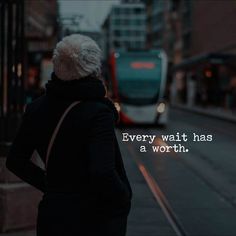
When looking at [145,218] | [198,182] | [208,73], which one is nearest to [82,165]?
[145,218]

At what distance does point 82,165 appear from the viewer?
3191 mm

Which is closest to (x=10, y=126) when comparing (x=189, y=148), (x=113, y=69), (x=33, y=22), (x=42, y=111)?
(x=42, y=111)

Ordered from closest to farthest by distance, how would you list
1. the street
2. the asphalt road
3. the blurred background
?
the blurred background < the street < the asphalt road

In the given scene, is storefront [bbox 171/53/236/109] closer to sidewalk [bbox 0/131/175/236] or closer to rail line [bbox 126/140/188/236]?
rail line [bbox 126/140/188/236]

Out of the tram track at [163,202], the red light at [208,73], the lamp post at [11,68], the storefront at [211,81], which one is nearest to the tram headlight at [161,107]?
the tram track at [163,202]

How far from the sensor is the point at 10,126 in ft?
25.2

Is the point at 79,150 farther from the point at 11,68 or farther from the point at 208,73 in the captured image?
the point at 208,73

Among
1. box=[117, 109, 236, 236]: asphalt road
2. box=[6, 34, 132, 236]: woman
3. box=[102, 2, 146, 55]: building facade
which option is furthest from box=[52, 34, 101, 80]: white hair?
box=[102, 2, 146, 55]: building facade

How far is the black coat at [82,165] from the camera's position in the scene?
10.2 feet

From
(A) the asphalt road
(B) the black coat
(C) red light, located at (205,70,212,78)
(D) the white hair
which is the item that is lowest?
(A) the asphalt road

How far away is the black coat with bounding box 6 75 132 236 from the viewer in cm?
310

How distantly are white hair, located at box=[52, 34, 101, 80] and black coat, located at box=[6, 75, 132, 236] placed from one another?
1.6 inches

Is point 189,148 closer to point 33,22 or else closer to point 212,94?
point 33,22

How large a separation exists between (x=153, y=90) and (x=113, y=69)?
6.03ft
